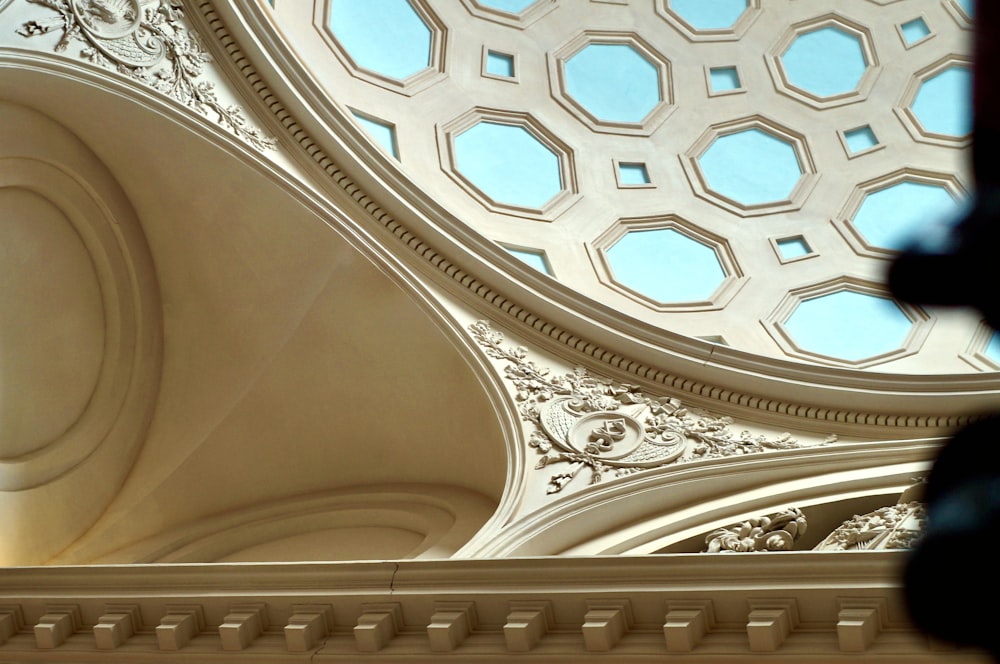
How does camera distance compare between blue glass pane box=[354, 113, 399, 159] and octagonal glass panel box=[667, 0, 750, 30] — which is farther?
octagonal glass panel box=[667, 0, 750, 30]

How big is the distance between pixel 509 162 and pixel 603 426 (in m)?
4.67

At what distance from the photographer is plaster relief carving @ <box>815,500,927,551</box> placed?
6.61 m

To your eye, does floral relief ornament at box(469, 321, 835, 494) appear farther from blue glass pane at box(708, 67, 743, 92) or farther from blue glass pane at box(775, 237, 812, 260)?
blue glass pane at box(708, 67, 743, 92)

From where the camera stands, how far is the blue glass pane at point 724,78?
1359cm

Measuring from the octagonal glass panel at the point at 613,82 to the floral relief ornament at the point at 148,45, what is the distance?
16.7 feet

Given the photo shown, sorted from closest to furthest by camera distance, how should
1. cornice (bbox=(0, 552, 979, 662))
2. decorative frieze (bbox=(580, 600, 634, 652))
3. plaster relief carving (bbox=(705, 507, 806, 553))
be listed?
cornice (bbox=(0, 552, 979, 662)) → decorative frieze (bbox=(580, 600, 634, 652)) → plaster relief carving (bbox=(705, 507, 806, 553))

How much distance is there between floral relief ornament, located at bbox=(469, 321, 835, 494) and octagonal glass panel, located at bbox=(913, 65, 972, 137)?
6450mm

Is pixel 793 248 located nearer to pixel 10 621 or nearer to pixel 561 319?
pixel 561 319

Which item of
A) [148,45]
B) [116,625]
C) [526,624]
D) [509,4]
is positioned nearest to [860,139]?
[509,4]

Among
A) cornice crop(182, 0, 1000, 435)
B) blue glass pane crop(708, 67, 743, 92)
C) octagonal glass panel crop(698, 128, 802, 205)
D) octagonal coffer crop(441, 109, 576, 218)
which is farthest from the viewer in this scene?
blue glass pane crop(708, 67, 743, 92)

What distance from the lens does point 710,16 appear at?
45.3 feet

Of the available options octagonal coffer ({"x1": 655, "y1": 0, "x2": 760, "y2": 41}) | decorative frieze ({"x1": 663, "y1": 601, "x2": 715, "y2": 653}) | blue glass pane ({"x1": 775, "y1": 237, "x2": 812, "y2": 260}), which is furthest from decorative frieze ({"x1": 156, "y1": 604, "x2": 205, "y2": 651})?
octagonal coffer ({"x1": 655, "y1": 0, "x2": 760, "y2": 41})

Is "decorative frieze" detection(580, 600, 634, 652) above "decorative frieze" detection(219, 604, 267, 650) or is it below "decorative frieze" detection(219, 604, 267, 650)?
below

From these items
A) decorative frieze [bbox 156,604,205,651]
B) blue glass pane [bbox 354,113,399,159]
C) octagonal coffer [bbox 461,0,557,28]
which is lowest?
decorative frieze [bbox 156,604,205,651]
